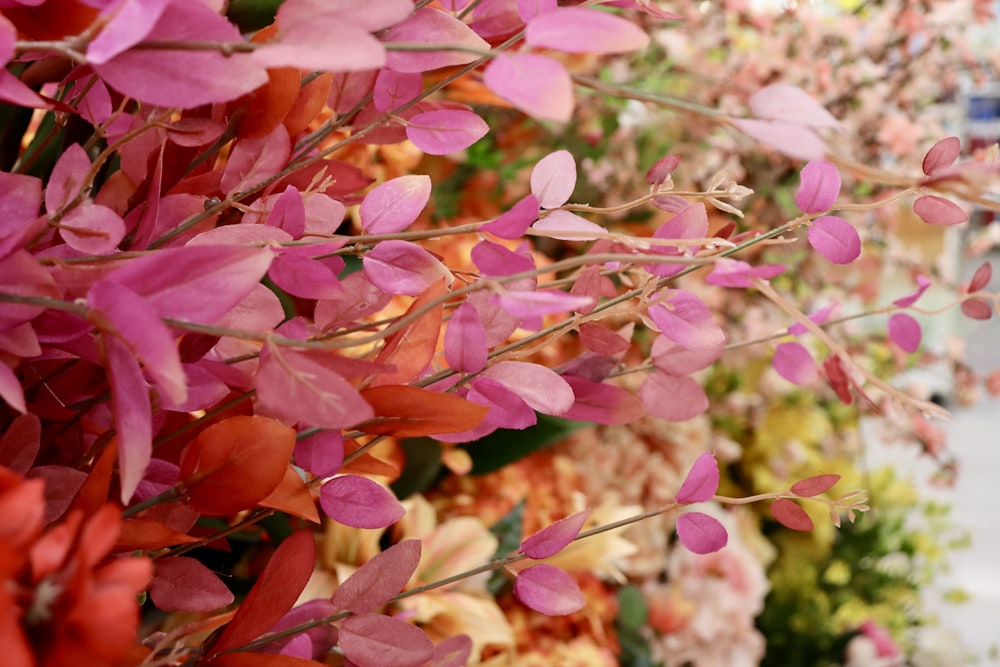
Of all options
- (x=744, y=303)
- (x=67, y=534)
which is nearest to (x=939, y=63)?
(x=744, y=303)

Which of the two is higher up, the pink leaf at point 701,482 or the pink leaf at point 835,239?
the pink leaf at point 835,239

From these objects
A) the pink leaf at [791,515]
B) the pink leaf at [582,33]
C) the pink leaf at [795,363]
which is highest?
the pink leaf at [582,33]

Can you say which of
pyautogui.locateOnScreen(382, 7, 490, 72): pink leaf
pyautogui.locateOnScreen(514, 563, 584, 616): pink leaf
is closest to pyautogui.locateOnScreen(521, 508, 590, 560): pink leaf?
pyautogui.locateOnScreen(514, 563, 584, 616): pink leaf

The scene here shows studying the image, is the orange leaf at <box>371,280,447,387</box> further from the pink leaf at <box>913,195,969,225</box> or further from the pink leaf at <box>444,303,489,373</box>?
the pink leaf at <box>913,195,969,225</box>

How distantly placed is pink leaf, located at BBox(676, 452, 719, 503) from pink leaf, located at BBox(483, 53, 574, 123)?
0.11 meters

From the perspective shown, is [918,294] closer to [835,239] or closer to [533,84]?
[835,239]

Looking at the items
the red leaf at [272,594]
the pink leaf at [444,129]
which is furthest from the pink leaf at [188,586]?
the pink leaf at [444,129]

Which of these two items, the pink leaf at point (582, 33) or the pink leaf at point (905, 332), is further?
the pink leaf at point (905, 332)

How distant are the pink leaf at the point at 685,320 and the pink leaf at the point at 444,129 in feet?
0.19

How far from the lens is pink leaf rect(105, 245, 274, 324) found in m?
0.14

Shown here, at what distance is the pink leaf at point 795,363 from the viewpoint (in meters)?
0.26

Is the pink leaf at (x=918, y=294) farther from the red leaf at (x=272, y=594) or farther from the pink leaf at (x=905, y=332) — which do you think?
the red leaf at (x=272, y=594)

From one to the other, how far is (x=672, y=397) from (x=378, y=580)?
0.09 meters

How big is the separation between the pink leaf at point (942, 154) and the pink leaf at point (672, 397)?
0.08 m
